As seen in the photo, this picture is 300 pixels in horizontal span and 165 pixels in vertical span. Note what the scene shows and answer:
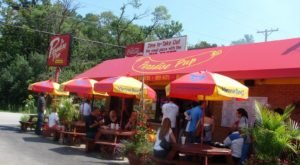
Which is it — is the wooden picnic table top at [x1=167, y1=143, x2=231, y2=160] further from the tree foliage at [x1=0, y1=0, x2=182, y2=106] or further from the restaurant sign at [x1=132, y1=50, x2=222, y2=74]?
the tree foliage at [x1=0, y1=0, x2=182, y2=106]

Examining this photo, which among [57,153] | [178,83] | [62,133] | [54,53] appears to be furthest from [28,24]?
[178,83]

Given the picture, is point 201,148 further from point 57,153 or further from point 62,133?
point 62,133

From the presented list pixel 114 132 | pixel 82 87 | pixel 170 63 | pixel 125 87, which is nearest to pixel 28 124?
pixel 82 87

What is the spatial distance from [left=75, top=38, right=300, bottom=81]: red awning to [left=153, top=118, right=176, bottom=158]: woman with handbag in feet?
11.9

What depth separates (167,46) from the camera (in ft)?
72.4

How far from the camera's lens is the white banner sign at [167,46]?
840 inches

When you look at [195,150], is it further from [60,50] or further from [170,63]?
[60,50]

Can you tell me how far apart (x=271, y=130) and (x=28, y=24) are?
4972 cm

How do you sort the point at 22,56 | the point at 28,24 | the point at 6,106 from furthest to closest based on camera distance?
the point at 28,24
the point at 22,56
the point at 6,106

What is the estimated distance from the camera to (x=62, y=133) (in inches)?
679

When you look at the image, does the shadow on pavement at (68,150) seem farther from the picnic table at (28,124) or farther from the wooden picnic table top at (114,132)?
the picnic table at (28,124)

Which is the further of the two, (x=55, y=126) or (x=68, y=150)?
(x=55, y=126)

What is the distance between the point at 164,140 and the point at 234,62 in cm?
504

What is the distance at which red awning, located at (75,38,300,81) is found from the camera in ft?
39.4
